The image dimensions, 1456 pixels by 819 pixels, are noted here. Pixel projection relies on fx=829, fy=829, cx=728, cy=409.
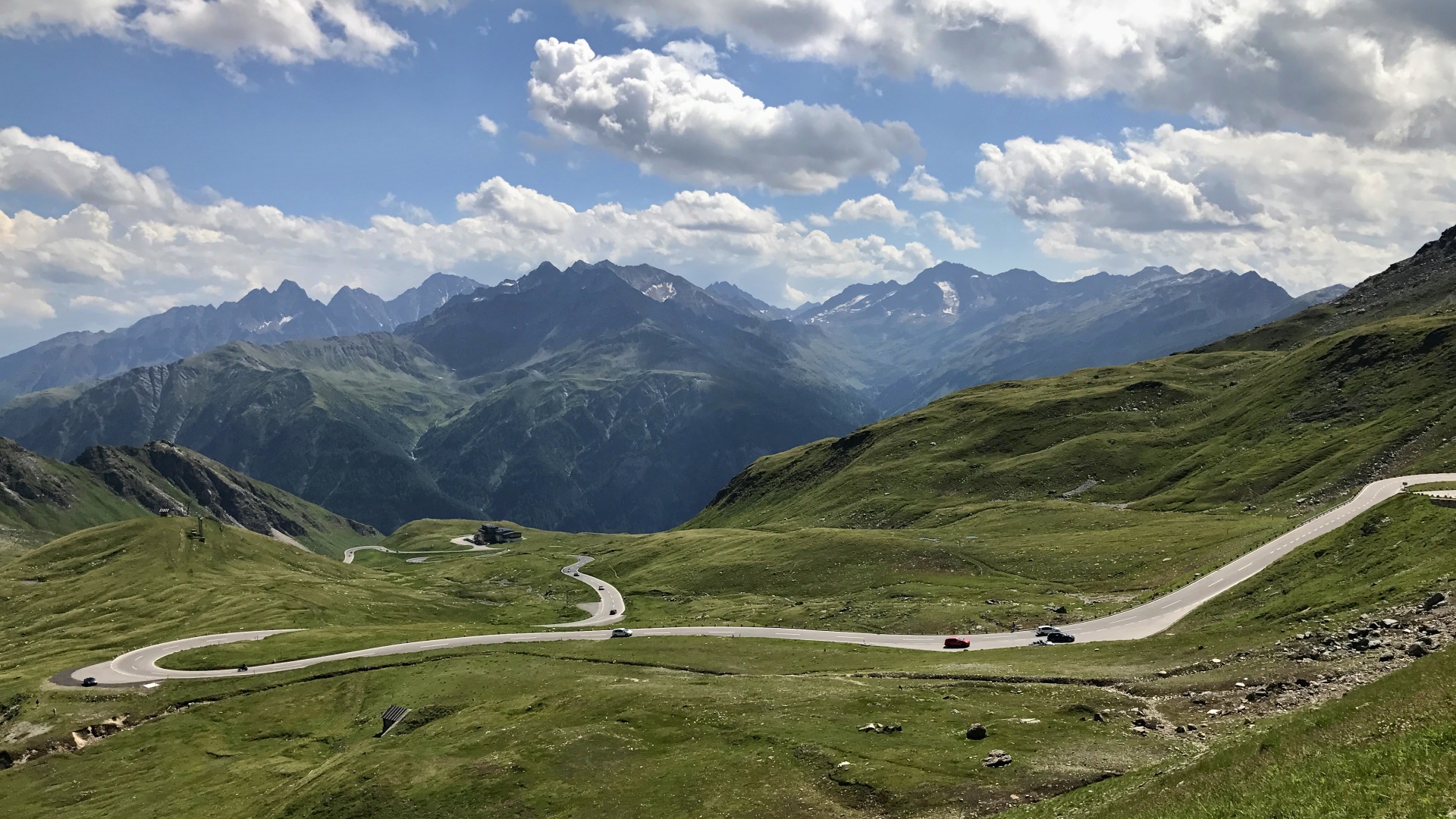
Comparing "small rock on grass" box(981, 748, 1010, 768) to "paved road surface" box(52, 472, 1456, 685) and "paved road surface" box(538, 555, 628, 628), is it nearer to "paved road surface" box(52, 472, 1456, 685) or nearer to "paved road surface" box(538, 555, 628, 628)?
"paved road surface" box(52, 472, 1456, 685)

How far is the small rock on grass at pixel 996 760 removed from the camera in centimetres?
5016

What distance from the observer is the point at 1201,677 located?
59.6 metres

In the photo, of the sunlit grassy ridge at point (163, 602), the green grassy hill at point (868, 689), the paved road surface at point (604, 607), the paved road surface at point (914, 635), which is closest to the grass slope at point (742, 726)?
the green grassy hill at point (868, 689)

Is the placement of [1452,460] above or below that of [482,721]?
above

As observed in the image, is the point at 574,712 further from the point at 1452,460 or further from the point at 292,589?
the point at 1452,460

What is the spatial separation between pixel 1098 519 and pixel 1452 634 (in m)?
112

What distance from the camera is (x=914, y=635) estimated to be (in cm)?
10438

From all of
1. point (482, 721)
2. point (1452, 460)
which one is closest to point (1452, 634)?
point (482, 721)

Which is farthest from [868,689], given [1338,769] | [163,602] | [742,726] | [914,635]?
[163,602]

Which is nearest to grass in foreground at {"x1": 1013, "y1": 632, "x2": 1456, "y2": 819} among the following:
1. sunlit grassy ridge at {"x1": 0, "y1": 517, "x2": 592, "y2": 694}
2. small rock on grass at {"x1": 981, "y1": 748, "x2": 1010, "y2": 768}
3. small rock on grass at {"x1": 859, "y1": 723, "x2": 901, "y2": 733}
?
small rock on grass at {"x1": 981, "y1": 748, "x2": 1010, "y2": 768}

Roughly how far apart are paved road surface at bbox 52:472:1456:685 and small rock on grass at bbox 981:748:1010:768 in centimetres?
3994

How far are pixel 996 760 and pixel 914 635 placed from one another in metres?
54.9

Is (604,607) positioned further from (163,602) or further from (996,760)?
(996,760)

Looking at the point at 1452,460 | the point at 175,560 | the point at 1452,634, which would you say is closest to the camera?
the point at 1452,634
